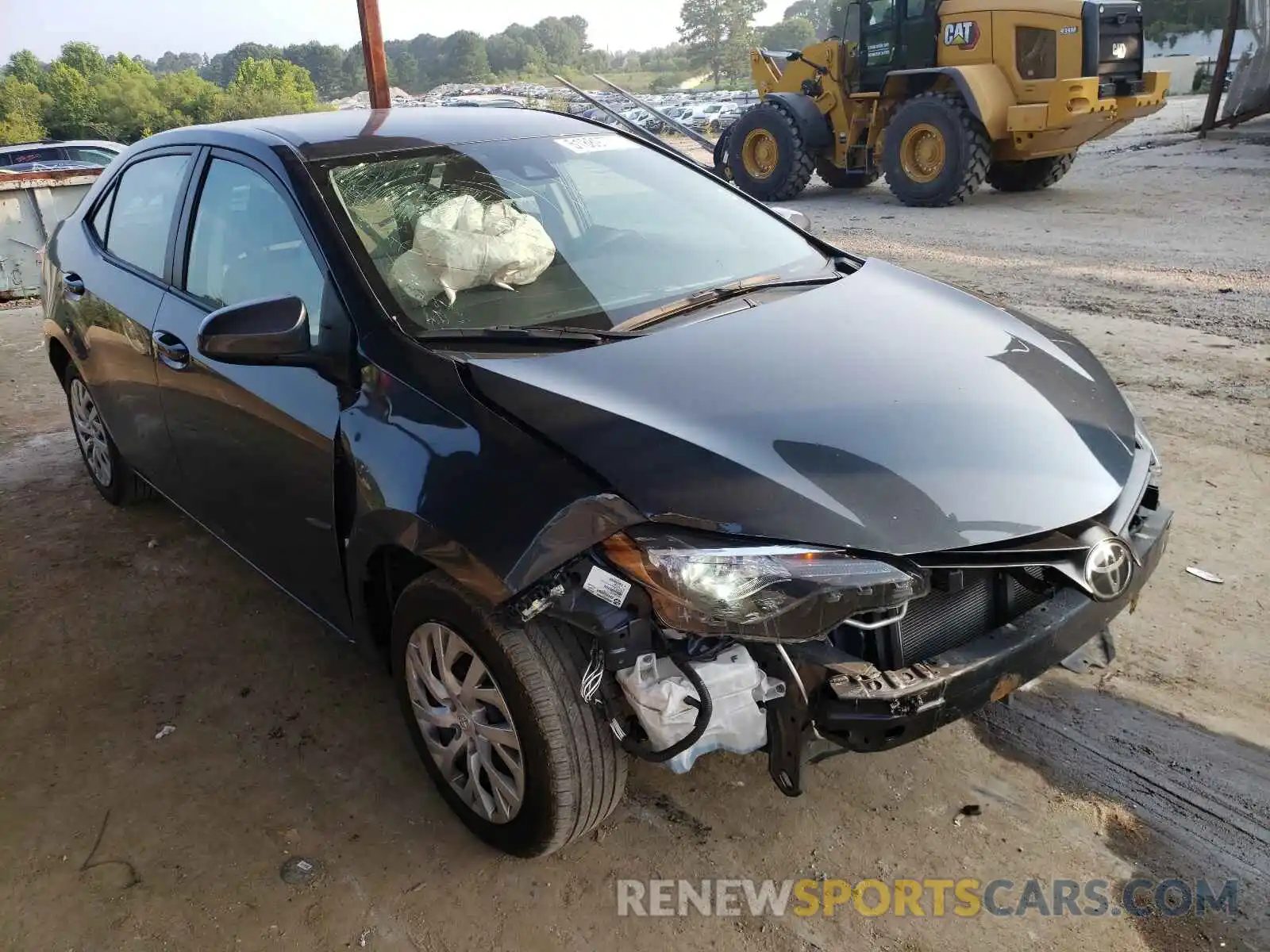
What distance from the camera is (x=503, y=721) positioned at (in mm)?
2193

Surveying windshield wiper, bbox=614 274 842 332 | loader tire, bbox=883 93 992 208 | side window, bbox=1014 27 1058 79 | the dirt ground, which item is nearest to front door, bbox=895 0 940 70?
loader tire, bbox=883 93 992 208

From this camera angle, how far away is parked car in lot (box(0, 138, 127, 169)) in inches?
686

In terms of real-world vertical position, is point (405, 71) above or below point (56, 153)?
above

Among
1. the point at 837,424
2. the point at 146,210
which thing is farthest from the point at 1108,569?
the point at 146,210

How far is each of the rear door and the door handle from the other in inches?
3.2

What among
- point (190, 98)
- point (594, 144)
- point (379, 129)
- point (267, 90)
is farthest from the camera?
point (267, 90)

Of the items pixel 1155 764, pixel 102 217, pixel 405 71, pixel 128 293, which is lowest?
pixel 1155 764

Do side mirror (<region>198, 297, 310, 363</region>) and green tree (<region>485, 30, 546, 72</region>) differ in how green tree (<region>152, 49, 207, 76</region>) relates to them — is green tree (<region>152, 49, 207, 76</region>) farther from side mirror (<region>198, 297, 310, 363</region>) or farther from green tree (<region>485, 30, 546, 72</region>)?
side mirror (<region>198, 297, 310, 363</region>)

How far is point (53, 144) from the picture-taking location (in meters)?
17.8

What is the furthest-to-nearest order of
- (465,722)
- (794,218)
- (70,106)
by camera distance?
(70,106) → (794,218) → (465,722)

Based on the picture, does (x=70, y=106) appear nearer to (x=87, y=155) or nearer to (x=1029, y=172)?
(x=87, y=155)

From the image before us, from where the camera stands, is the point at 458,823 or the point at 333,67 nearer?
the point at 458,823

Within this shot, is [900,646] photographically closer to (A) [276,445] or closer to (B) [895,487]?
(B) [895,487]

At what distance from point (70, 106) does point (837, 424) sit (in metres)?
68.8
